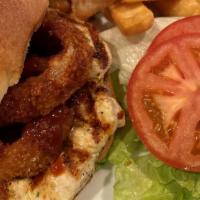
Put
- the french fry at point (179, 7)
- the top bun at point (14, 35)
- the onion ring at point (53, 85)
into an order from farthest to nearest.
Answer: the french fry at point (179, 7), the onion ring at point (53, 85), the top bun at point (14, 35)

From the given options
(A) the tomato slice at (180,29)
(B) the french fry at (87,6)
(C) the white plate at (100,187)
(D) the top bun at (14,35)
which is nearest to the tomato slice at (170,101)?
(A) the tomato slice at (180,29)

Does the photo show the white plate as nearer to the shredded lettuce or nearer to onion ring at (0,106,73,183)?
the shredded lettuce

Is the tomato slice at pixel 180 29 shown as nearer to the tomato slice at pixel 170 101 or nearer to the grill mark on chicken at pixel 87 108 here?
the tomato slice at pixel 170 101

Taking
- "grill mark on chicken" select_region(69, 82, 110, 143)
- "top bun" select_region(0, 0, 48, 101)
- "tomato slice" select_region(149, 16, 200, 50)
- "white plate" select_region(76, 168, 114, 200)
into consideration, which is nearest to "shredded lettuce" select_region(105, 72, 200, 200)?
"white plate" select_region(76, 168, 114, 200)

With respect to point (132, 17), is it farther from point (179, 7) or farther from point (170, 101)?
point (170, 101)

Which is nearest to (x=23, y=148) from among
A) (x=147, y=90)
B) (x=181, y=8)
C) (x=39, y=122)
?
(x=39, y=122)

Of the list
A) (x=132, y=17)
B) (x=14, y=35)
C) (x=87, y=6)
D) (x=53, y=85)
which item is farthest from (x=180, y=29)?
(x=14, y=35)
